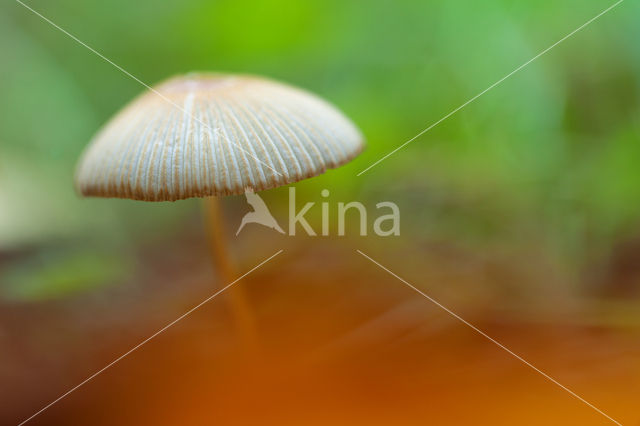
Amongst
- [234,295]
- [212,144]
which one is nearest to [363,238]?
[234,295]

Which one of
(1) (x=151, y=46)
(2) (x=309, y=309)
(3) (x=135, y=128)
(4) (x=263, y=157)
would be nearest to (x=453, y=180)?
(2) (x=309, y=309)

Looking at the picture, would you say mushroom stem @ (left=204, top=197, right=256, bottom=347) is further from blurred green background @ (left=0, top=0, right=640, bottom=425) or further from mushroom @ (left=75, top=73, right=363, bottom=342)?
mushroom @ (left=75, top=73, right=363, bottom=342)

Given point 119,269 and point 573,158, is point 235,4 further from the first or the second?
point 573,158

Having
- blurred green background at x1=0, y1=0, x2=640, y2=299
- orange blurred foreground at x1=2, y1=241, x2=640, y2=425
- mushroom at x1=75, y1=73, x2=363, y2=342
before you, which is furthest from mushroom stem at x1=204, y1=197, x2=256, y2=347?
blurred green background at x1=0, y1=0, x2=640, y2=299

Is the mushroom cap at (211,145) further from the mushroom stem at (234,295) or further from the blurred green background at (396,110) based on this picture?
the blurred green background at (396,110)

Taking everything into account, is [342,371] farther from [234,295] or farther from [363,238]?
[363,238]

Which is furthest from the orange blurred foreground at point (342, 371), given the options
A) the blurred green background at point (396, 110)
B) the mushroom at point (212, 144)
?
the mushroom at point (212, 144)
